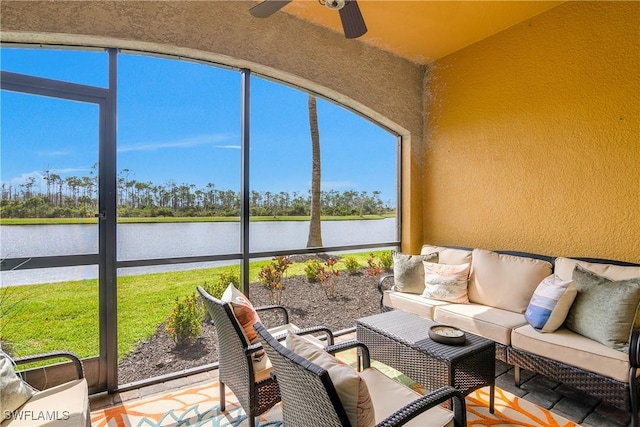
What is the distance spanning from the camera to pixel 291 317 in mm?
3564

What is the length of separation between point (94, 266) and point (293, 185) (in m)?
1.95

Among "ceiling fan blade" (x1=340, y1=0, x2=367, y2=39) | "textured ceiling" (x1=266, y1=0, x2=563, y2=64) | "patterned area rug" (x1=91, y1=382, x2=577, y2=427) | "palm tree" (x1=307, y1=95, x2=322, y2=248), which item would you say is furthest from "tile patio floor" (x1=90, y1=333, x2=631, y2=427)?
"textured ceiling" (x1=266, y1=0, x2=563, y2=64)

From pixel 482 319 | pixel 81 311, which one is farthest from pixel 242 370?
pixel 482 319

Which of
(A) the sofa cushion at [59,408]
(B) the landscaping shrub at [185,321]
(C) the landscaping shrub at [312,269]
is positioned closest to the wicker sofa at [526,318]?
(C) the landscaping shrub at [312,269]

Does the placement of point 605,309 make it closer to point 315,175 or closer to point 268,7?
point 315,175

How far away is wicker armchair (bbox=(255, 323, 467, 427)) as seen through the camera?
114 cm

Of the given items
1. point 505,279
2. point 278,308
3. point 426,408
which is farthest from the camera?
point 505,279

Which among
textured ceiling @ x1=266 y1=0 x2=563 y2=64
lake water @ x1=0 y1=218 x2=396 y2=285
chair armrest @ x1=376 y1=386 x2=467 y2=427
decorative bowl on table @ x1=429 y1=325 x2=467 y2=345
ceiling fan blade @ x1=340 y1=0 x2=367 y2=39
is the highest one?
textured ceiling @ x1=266 y1=0 x2=563 y2=64

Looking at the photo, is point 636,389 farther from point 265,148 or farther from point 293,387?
point 265,148

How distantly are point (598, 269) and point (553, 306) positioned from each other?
0.59 meters

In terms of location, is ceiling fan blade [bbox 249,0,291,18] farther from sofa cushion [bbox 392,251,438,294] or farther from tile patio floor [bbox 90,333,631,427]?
tile patio floor [bbox 90,333,631,427]

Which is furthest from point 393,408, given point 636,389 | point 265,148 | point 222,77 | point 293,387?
point 222,77

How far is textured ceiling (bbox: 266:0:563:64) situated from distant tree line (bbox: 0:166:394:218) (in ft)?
6.10

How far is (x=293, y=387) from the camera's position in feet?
4.43
